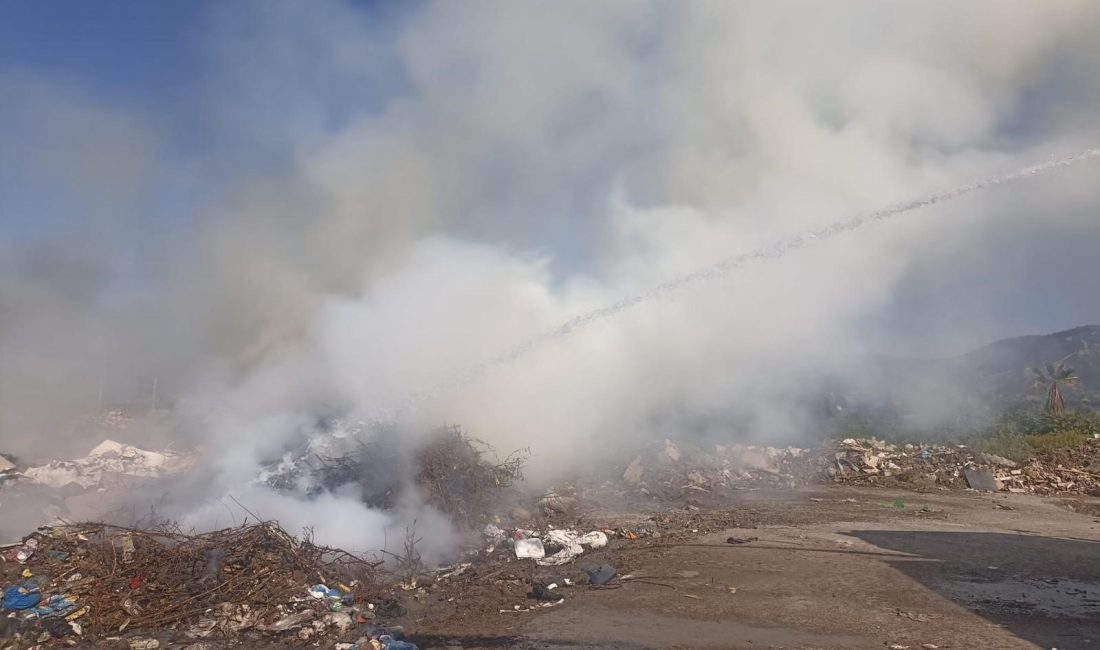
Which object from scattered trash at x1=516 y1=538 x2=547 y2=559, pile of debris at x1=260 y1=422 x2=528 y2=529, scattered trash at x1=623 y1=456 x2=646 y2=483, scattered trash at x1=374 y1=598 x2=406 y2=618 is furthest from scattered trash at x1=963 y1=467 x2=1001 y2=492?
scattered trash at x1=374 y1=598 x2=406 y2=618

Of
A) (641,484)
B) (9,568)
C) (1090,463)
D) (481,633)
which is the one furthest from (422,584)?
(1090,463)

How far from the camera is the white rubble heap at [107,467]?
12578mm

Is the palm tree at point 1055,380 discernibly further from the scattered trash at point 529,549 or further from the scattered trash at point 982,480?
the scattered trash at point 529,549

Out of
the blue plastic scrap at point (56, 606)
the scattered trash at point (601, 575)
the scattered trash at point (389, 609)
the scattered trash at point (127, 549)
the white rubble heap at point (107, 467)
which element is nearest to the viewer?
the blue plastic scrap at point (56, 606)

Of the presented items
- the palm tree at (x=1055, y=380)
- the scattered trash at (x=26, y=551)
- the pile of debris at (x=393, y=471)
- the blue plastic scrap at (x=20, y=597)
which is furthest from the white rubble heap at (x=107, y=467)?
the palm tree at (x=1055, y=380)

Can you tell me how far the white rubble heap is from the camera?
1258cm

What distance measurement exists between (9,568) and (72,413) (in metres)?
18.1

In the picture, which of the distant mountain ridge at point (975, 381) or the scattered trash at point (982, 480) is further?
the distant mountain ridge at point (975, 381)

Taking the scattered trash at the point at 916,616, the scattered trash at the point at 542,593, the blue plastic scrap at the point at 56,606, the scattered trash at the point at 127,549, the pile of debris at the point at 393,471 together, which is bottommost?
the scattered trash at the point at 916,616

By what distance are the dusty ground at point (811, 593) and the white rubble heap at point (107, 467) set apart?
8.71 metres

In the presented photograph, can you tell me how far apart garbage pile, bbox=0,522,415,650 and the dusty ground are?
925 mm

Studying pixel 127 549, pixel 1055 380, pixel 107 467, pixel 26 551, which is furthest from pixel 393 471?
pixel 1055 380

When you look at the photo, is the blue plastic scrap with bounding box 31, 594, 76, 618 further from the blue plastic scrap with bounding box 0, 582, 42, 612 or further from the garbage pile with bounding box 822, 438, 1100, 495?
the garbage pile with bounding box 822, 438, 1100, 495

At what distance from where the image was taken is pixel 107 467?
13.7m
